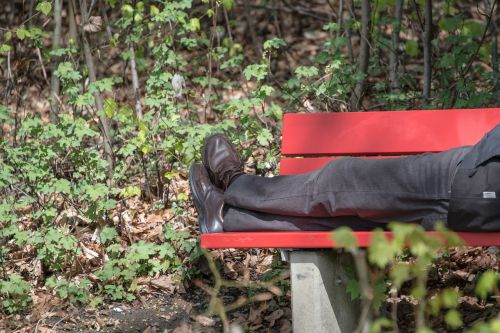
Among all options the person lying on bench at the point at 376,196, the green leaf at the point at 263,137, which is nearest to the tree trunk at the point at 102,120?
the green leaf at the point at 263,137

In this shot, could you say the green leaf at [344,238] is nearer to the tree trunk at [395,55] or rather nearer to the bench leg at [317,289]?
the bench leg at [317,289]

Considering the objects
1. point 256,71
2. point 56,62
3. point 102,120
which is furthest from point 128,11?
point 256,71

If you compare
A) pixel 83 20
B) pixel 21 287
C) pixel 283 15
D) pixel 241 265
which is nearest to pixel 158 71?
pixel 83 20

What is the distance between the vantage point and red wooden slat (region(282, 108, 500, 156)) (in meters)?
3.89

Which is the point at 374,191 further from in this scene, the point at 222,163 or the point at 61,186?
the point at 61,186

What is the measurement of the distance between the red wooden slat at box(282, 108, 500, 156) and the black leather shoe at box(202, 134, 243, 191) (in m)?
0.32

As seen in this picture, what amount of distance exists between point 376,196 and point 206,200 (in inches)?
30.7

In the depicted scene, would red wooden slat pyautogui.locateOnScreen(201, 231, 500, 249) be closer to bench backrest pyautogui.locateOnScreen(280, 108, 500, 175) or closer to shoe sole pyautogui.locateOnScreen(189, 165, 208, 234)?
shoe sole pyautogui.locateOnScreen(189, 165, 208, 234)

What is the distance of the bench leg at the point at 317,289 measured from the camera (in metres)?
3.38

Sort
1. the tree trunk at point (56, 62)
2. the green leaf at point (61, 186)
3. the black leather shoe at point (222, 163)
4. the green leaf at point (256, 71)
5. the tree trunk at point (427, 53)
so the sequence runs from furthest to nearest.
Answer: the tree trunk at point (56, 62) < the tree trunk at point (427, 53) < the green leaf at point (256, 71) < the green leaf at point (61, 186) < the black leather shoe at point (222, 163)

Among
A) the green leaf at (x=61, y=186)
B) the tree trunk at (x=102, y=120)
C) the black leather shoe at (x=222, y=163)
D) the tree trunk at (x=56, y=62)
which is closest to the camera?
the black leather shoe at (x=222, y=163)

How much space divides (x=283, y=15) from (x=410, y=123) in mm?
5537

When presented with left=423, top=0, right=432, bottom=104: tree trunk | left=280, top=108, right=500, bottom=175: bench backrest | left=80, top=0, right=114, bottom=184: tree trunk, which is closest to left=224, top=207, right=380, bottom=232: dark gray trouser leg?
left=280, top=108, right=500, bottom=175: bench backrest

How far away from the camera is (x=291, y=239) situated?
10.9 feet
